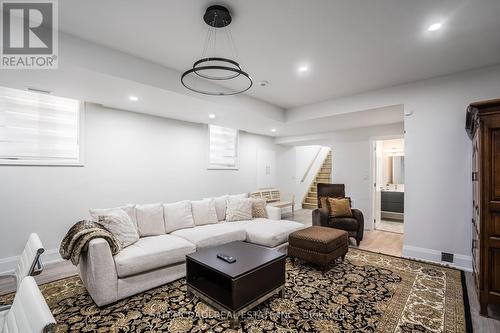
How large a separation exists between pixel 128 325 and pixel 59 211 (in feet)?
8.38

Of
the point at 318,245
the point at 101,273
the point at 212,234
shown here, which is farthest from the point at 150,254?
the point at 318,245

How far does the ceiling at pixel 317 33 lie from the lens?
2176mm

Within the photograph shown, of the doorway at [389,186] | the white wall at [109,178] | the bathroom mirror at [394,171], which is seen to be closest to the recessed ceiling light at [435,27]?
the doorway at [389,186]

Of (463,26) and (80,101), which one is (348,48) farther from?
(80,101)

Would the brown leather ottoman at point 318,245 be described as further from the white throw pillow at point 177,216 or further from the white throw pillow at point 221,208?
the white throw pillow at point 177,216

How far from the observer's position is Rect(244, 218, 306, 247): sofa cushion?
11.5ft

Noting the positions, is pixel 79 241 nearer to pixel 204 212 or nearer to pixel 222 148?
pixel 204 212

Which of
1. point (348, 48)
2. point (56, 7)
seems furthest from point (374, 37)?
point (56, 7)

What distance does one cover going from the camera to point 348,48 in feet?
9.46

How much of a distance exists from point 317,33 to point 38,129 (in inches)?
160

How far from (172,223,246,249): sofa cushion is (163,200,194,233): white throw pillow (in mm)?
114

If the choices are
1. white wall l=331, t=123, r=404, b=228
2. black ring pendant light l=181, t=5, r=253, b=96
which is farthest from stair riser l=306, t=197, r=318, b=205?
black ring pendant light l=181, t=5, r=253, b=96

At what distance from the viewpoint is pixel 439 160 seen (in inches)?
142

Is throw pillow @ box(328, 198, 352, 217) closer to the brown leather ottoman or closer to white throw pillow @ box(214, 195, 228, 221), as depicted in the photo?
the brown leather ottoman
